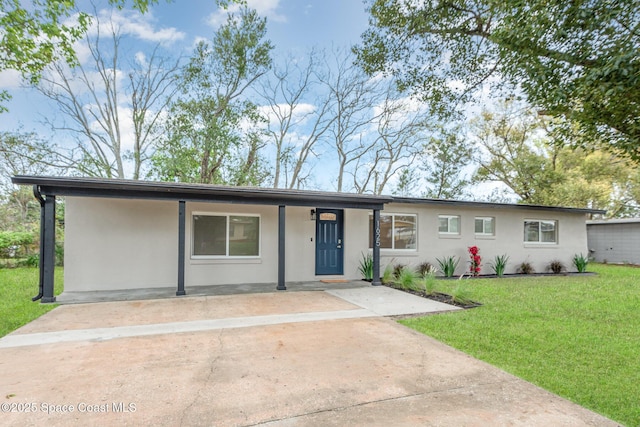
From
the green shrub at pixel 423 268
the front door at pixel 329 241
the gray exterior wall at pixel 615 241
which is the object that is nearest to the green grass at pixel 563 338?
the green shrub at pixel 423 268

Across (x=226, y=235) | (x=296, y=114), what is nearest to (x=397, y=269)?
(x=226, y=235)

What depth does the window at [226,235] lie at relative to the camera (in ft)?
27.9

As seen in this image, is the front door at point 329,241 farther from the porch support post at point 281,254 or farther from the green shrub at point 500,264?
the green shrub at point 500,264

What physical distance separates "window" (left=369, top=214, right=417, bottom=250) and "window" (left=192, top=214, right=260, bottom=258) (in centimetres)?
365

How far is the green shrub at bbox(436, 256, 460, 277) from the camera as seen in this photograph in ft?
34.7

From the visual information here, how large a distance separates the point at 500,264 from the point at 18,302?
13.0 m

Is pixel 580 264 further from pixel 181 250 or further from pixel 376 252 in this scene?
pixel 181 250

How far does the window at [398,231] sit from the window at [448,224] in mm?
1045

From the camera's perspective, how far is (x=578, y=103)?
A: 3.95m

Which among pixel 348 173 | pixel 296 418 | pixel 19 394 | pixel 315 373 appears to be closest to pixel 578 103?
pixel 315 373

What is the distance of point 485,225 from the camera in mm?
11633

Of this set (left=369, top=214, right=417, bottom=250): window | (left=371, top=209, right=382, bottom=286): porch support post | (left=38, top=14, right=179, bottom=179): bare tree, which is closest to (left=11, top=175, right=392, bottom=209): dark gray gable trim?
(left=371, top=209, right=382, bottom=286): porch support post

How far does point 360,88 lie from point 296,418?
2041 centimetres

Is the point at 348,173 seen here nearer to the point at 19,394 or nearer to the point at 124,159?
the point at 124,159
